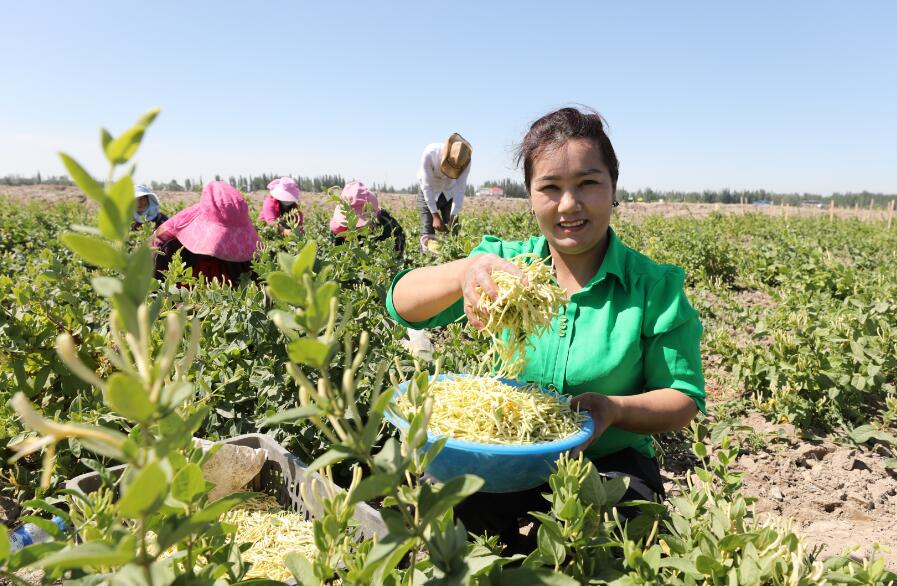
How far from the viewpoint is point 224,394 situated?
90.4 inches

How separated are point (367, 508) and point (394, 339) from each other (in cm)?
87

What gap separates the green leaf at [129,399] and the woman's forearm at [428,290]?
1451 millimetres

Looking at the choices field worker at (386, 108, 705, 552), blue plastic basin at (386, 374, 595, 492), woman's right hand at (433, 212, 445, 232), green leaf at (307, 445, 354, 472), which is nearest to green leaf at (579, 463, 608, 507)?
blue plastic basin at (386, 374, 595, 492)

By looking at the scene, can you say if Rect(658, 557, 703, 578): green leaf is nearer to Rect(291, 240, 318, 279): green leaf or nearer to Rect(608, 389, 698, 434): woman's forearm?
Rect(291, 240, 318, 279): green leaf

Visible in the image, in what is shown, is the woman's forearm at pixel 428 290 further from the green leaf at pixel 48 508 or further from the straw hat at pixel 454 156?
the straw hat at pixel 454 156

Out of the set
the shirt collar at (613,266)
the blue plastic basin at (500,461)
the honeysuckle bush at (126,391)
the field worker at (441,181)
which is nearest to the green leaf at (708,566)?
the blue plastic basin at (500,461)

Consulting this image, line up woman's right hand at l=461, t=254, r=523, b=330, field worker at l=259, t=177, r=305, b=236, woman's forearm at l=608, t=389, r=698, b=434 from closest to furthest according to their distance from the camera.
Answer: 1. woman's right hand at l=461, t=254, r=523, b=330
2. woman's forearm at l=608, t=389, r=698, b=434
3. field worker at l=259, t=177, r=305, b=236

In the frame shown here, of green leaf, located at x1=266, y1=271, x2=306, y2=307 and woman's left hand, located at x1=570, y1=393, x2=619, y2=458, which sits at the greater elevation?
green leaf, located at x1=266, y1=271, x2=306, y2=307

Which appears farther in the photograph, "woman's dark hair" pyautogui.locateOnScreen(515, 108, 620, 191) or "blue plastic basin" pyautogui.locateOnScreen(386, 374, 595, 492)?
"woman's dark hair" pyautogui.locateOnScreen(515, 108, 620, 191)

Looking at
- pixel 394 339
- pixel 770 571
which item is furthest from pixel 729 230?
pixel 770 571

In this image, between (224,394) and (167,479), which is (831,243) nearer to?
(224,394)

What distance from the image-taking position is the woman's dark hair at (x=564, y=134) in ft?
6.59

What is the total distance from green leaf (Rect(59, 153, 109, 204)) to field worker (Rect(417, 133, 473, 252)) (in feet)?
19.8

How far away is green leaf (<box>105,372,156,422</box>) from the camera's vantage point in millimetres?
411
